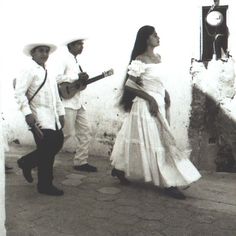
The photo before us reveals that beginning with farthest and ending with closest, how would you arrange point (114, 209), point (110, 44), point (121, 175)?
point (110, 44), point (121, 175), point (114, 209)

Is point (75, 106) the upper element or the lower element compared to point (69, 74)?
lower

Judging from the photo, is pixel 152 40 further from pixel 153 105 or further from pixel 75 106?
pixel 75 106

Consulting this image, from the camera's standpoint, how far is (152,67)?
482 centimetres

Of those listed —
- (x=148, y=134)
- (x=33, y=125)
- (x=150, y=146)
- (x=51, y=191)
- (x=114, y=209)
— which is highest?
(x=33, y=125)

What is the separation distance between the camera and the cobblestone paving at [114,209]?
381 centimetres

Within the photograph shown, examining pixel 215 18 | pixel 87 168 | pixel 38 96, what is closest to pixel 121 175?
pixel 87 168

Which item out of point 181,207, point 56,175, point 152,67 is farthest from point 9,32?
point 181,207

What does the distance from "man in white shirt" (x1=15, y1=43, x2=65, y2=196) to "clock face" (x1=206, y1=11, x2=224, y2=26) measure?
7.06ft

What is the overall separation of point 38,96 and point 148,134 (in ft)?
3.90

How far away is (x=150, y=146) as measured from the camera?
189 inches

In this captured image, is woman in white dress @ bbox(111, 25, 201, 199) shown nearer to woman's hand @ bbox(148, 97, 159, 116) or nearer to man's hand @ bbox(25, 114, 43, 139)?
woman's hand @ bbox(148, 97, 159, 116)

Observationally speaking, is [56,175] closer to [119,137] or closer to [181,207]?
[119,137]

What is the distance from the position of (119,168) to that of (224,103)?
173 centimetres

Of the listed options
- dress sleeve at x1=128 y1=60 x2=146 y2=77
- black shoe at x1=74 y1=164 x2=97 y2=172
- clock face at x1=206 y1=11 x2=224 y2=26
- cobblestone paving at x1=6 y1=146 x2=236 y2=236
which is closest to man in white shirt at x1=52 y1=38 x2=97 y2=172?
black shoe at x1=74 y1=164 x2=97 y2=172
